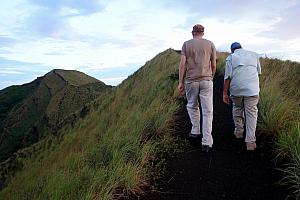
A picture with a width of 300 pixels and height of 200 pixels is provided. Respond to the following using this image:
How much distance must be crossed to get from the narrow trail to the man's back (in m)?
1.22

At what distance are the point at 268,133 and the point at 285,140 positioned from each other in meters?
1.01

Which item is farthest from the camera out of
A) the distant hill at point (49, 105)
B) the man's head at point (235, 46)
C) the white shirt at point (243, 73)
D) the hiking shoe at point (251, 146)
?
the distant hill at point (49, 105)

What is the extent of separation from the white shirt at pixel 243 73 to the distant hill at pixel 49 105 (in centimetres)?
4523

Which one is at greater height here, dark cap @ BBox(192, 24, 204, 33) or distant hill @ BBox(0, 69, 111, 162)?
dark cap @ BBox(192, 24, 204, 33)

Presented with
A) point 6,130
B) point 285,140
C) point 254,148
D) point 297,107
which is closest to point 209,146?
point 254,148

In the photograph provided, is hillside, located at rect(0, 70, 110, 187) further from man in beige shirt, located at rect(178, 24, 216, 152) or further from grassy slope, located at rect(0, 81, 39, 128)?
man in beige shirt, located at rect(178, 24, 216, 152)

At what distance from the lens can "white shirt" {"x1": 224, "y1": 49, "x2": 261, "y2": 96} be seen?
6.25 metres

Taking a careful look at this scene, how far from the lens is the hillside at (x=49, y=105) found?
5638cm

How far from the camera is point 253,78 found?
630 cm

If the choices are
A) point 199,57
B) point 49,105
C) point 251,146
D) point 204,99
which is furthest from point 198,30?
point 49,105

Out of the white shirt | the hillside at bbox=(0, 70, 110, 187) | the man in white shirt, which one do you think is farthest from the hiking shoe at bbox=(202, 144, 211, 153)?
the hillside at bbox=(0, 70, 110, 187)

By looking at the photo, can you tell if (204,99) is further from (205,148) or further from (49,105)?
(49,105)

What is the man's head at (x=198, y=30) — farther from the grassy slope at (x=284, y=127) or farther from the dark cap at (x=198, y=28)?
the grassy slope at (x=284, y=127)

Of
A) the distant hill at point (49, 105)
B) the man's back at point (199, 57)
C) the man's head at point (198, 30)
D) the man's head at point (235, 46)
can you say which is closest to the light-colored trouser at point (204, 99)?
the man's back at point (199, 57)
